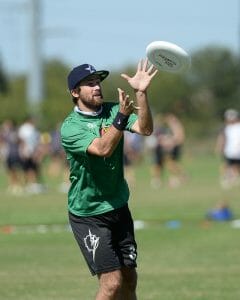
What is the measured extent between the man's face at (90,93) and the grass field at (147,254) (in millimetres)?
3014

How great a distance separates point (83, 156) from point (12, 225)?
11.1 meters

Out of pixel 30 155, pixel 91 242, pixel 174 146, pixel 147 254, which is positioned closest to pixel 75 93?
pixel 91 242

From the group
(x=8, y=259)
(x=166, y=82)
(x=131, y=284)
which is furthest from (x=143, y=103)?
(x=166, y=82)

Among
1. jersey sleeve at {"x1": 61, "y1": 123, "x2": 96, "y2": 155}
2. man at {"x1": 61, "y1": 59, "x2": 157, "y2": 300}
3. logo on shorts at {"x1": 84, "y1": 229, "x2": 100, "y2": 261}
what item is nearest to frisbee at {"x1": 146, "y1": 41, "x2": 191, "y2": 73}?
man at {"x1": 61, "y1": 59, "x2": 157, "y2": 300}

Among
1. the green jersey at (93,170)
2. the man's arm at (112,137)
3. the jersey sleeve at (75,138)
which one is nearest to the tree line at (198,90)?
the green jersey at (93,170)

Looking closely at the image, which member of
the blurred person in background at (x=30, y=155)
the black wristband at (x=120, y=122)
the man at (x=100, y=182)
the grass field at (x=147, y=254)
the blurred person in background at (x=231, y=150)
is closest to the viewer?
the black wristband at (x=120, y=122)

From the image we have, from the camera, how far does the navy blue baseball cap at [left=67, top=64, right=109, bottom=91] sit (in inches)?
360

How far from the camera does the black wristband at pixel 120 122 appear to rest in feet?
28.4

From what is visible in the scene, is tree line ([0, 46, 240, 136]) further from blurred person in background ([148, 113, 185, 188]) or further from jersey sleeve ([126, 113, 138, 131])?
jersey sleeve ([126, 113, 138, 131])

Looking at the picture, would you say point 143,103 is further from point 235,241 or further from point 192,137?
point 192,137

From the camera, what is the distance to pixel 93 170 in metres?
9.12

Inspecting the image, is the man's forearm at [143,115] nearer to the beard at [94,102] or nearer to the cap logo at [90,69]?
the beard at [94,102]

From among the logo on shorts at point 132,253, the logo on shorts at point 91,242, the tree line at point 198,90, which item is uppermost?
the logo on shorts at point 91,242

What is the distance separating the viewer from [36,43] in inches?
2525
